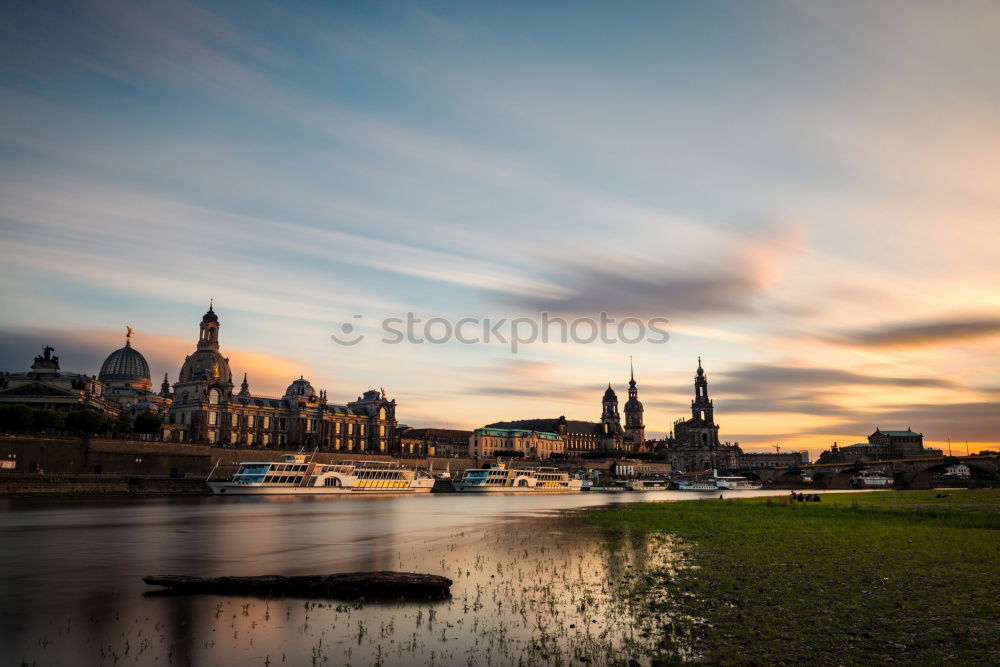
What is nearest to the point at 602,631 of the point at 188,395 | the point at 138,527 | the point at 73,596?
the point at 73,596

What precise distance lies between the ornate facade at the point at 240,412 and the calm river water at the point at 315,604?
395ft

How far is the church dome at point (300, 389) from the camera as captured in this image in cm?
18838

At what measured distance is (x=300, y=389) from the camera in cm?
18888

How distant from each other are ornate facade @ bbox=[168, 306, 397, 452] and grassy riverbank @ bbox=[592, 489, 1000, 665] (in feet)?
446

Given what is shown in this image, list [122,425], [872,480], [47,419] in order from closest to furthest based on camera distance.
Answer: [47,419]
[122,425]
[872,480]

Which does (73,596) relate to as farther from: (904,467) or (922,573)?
(904,467)

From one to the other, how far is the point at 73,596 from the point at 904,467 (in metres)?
205

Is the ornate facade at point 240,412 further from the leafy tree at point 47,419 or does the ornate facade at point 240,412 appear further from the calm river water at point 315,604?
the calm river water at point 315,604

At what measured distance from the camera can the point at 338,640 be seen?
1670 cm

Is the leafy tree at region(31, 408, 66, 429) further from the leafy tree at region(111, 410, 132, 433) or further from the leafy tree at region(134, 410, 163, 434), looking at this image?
the leafy tree at region(134, 410, 163, 434)

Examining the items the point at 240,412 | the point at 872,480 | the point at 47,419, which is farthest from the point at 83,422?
the point at 872,480

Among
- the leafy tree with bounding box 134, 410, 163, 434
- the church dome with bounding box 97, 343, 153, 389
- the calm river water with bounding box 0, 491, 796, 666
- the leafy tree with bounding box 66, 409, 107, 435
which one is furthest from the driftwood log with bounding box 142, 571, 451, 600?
the church dome with bounding box 97, 343, 153, 389

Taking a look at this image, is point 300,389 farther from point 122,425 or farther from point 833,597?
point 833,597

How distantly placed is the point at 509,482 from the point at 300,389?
7286cm
